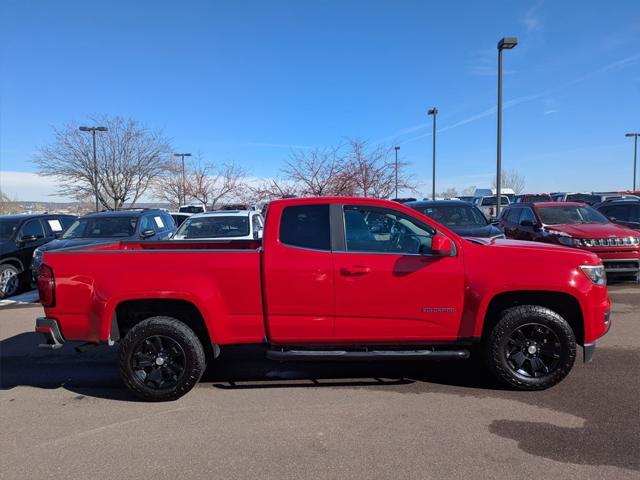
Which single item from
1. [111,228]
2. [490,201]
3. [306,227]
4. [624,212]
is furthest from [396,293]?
[490,201]

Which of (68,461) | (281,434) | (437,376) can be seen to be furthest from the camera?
(437,376)

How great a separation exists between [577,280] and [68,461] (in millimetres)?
4437

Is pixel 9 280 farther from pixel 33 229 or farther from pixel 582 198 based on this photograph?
pixel 582 198

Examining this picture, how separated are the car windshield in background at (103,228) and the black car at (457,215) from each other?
252 inches

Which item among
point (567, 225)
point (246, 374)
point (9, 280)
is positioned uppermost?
point (567, 225)

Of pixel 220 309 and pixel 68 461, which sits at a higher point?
pixel 220 309

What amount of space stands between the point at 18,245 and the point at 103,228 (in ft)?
6.28

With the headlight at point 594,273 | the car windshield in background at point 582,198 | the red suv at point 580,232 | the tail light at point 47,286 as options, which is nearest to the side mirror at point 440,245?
the headlight at point 594,273

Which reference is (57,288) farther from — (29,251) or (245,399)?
(29,251)

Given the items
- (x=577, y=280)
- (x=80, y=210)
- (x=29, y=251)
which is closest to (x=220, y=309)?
(x=577, y=280)

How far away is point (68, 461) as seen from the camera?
10.6 feet

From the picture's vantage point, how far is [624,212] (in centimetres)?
1223

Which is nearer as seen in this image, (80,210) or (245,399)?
(245,399)

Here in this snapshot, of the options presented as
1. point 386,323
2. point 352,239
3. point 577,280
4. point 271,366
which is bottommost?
point 271,366
